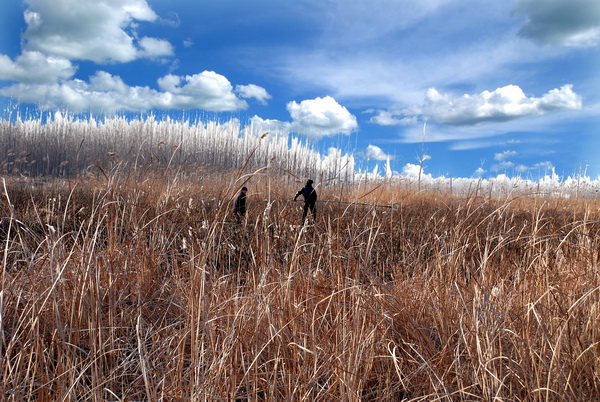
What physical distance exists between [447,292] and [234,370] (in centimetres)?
128

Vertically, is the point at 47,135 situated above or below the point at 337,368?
above

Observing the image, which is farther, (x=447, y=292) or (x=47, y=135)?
(x=47, y=135)

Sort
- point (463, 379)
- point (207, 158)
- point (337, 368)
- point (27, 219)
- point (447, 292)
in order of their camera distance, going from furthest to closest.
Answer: point (207, 158) → point (27, 219) → point (447, 292) → point (463, 379) → point (337, 368)

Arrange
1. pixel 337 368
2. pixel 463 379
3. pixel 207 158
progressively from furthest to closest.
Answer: pixel 207 158 < pixel 463 379 < pixel 337 368

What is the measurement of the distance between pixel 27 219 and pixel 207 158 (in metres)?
22.2

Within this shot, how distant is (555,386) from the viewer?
1.68 metres

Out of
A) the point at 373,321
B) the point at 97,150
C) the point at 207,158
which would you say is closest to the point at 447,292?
the point at 373,321

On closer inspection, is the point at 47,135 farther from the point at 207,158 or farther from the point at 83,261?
the point at 83,261

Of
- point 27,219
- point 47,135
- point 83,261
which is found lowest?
point 27,219

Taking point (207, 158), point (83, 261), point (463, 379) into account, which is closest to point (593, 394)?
point (463, 379)

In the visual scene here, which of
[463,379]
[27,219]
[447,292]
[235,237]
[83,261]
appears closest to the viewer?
[463,379]

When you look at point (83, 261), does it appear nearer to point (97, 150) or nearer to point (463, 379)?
point (463, 379)

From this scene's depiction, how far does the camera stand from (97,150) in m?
27.7

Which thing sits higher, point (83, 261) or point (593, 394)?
point (83, 261)
